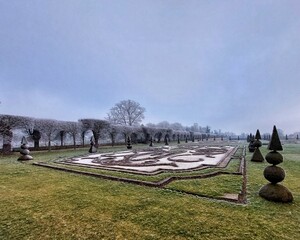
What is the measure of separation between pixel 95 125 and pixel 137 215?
24.6 meters

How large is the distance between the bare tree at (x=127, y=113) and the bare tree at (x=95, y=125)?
27650 mm

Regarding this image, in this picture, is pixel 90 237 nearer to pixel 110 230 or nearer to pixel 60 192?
pixel 110 230

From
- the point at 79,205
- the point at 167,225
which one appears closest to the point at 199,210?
the point at 167,225

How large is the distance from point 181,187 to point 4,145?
20514mm

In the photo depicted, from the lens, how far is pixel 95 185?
260 inches

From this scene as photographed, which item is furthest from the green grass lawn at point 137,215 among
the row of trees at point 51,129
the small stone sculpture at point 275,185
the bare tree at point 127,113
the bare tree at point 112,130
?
the bare tree at point 127,113

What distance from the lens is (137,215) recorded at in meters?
4.09

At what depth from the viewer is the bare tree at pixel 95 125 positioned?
26.6m

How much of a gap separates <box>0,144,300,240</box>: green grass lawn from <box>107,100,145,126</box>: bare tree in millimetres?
50479

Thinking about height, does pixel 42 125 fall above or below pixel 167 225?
above

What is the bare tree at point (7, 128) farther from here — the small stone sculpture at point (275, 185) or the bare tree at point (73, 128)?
the small stone sculpture at point (275, 185)

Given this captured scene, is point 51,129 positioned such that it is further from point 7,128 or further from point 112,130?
point 112,130

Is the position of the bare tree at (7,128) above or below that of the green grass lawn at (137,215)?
above

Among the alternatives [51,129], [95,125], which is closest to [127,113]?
[95,125]
